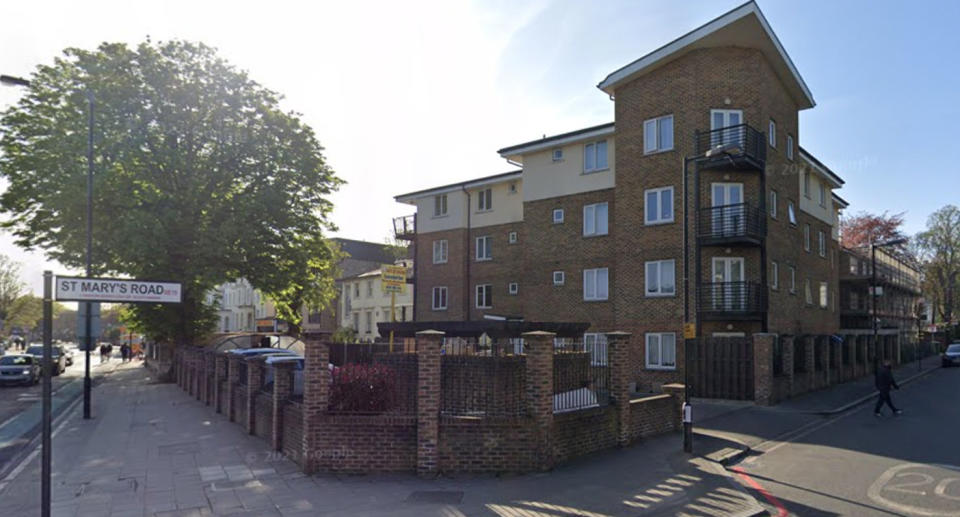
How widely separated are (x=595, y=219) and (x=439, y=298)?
12949 mm

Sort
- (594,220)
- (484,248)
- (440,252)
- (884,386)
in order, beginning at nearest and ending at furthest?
(884,386) < (594,220) < (484,248) < (440,252)

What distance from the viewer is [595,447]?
39.9 feet

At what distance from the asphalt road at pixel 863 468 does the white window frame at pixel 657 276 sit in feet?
26.4

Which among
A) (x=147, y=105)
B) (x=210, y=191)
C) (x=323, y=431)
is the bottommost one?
(x=323, y=431)

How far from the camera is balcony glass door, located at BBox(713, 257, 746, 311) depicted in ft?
77.8

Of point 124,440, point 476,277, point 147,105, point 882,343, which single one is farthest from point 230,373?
point 882,343

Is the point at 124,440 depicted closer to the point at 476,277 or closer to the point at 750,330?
the point at 750,330

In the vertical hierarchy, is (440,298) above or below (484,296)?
below

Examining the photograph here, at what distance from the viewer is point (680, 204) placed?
2517 centimetres

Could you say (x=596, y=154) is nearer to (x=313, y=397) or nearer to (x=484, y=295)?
(x=484, y=295)

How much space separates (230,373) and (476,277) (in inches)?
821

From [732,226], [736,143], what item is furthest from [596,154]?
[732,226]

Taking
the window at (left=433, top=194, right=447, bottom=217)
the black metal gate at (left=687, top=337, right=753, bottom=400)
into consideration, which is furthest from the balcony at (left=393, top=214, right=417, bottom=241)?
the black metal gate at (left=687, top=337, right=753, bottom=400)

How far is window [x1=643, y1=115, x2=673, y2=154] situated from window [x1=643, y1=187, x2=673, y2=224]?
64.9 inches
